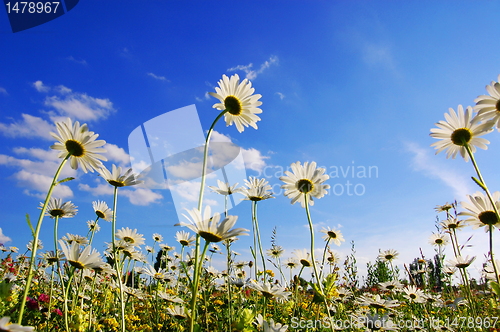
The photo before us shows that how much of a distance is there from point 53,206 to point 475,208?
376 cm

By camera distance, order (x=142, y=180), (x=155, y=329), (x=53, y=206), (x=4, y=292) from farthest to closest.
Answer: (x=155, y=329) < (x=53, y=206) < (x=142, y=180) < (x=4, y=292)

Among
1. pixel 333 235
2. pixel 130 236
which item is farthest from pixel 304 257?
pixel 130 236

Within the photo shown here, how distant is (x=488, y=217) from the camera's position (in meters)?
2.40

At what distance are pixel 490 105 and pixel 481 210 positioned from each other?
2.70ft

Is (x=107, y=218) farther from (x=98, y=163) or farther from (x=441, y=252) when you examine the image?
(x=441, y=252)

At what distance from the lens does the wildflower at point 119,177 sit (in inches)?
105

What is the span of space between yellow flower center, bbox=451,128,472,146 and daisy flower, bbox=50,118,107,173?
2.87m

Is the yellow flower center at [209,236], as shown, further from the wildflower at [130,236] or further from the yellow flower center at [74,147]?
the wildflower at [130,236]

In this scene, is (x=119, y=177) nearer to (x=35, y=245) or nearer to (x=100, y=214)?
(x=100, y=214)

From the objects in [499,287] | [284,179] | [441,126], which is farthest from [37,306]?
[441,126]

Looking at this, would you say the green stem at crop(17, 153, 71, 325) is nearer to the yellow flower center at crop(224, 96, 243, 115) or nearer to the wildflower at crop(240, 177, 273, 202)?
the yellow flower center at crop(224, 96, 243, 115)

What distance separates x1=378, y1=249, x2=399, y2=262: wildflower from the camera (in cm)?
691

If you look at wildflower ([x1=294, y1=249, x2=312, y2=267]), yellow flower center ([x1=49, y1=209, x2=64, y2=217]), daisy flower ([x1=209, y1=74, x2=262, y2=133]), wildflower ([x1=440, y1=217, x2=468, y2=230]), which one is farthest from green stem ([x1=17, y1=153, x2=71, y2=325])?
wildflower ([x1=440, y1=217, x2=468, y2=230])

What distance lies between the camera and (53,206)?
10.1 feet
